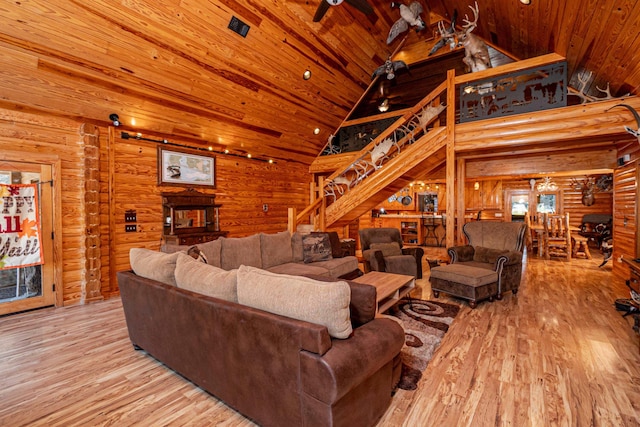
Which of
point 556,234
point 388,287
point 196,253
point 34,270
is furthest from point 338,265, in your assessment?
point 556,234

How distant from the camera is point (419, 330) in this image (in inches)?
122

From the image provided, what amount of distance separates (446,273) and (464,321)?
747mm

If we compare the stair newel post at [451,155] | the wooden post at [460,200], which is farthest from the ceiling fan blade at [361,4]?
the wooden post at [460,200]

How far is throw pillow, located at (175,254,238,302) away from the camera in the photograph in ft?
6.14

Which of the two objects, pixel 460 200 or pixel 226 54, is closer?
pixel 226 54

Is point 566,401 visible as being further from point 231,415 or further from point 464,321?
point 231,415

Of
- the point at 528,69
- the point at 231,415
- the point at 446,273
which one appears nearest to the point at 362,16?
the point at 528,69

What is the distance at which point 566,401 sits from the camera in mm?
Answer: 1988

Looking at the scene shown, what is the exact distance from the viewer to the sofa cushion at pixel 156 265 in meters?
2.32

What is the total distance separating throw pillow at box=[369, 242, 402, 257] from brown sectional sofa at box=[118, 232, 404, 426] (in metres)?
3.18

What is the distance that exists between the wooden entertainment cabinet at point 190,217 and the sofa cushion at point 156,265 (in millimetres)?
2389

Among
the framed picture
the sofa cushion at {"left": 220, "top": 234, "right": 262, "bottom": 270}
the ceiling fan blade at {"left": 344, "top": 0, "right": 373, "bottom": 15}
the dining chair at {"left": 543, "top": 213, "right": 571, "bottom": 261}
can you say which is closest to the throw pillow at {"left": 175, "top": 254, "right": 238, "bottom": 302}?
the sofa cushion at {"left": 220, "top": 234, "right": 262, "bottom": 270}

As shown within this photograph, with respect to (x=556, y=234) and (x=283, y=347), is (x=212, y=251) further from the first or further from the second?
(x=556, y=234)

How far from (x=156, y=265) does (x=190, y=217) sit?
10.6 ft
